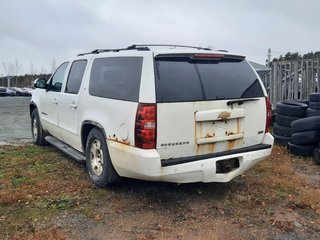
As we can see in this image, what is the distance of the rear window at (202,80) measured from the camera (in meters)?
4.18

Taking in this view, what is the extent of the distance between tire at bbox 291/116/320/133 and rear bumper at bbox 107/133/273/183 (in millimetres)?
2604

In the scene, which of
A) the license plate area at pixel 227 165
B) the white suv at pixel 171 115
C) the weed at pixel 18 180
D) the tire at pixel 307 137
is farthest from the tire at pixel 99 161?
the tire at pixel 307 137

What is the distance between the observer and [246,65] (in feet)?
16.4

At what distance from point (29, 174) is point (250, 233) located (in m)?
3.49

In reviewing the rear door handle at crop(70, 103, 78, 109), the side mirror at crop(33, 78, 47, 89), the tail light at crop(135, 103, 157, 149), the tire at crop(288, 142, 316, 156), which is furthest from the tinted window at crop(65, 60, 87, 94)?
the tire at crop(288, 142, 316, 156)

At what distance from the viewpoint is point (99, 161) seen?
508cm

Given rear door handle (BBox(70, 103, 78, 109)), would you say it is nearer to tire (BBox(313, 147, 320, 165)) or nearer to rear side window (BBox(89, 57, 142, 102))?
rear side window (BBox(89, 57, 142, 102))

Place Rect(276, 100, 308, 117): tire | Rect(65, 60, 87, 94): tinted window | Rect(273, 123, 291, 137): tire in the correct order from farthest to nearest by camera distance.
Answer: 1. Rect(273, 123, 291, 137): tire
2. Rect(276, 100, 308, 117): tire
3. Rect(65, 60, 87, 94): tinted window

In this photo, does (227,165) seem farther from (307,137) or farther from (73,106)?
(307,137)

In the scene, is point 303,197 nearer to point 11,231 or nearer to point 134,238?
point 134,238

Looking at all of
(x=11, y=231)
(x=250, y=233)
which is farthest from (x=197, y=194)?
(x=11, y=231)

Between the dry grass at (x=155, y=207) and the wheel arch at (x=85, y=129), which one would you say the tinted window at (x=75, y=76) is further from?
the dry grass at (x=155, y=207)

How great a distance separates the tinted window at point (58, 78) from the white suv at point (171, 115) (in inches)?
47.4

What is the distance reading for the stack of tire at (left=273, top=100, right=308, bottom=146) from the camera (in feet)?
25.0
